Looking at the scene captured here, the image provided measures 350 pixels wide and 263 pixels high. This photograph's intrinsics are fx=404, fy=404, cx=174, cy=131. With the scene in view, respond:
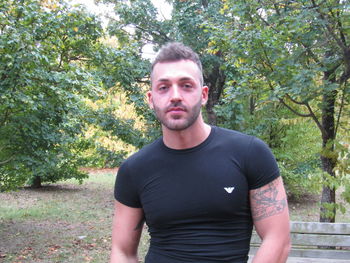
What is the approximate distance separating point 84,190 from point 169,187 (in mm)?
16060

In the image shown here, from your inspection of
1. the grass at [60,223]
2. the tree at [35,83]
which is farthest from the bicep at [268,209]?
the grass at [60,223]

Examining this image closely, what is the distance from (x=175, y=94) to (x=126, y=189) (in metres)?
0.53

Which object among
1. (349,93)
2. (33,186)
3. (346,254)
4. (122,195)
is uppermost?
(349,93)

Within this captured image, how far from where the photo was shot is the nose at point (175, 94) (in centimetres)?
176

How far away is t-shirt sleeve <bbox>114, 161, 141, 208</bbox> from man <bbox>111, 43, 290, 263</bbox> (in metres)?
0.03

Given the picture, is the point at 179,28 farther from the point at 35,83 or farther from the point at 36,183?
the point at 36,183

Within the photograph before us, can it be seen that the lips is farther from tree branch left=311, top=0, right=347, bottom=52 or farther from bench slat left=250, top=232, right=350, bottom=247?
tree branch left=311, top=0, right=347, bottom=52

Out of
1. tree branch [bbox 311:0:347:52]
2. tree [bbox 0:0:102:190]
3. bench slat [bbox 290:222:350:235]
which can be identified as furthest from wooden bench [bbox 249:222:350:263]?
tree [bbox 0:0:102:190]

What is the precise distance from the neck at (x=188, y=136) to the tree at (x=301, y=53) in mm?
3109

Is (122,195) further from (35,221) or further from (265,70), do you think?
(35,221)

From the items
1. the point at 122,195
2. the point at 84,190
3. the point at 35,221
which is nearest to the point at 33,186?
the point at 84,190

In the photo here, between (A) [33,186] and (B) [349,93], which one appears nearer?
(B) [349,93]

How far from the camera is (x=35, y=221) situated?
415 inches

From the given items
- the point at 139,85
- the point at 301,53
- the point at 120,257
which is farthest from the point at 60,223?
the point at 120,257
